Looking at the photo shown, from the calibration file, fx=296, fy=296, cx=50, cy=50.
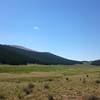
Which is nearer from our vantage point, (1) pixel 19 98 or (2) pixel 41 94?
(1) pixel 19 98

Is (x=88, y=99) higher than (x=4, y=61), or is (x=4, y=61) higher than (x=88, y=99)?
(x=4, y=61)

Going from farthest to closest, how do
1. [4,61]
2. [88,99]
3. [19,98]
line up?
1. [4,61]
2. [19,98]
3. [88,99]

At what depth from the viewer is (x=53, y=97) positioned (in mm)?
25016

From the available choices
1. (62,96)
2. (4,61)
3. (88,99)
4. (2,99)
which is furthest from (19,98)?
(4,61)

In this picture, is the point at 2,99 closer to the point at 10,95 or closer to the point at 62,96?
the point at 10,95

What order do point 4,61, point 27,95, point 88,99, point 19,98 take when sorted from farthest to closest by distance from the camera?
point 4,61 < point 27,95 < point 19,98 < point 88,99

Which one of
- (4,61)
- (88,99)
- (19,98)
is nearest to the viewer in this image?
(88,99)

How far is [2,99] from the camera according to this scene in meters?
24.0

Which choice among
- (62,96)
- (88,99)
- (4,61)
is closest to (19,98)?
(62,96)

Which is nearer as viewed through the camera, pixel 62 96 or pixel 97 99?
pixel 97 99

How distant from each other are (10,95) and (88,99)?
707cm

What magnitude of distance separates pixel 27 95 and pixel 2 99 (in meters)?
2.84

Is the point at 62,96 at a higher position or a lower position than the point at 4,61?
lower

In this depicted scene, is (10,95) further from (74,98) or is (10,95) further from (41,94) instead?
(74,98)
